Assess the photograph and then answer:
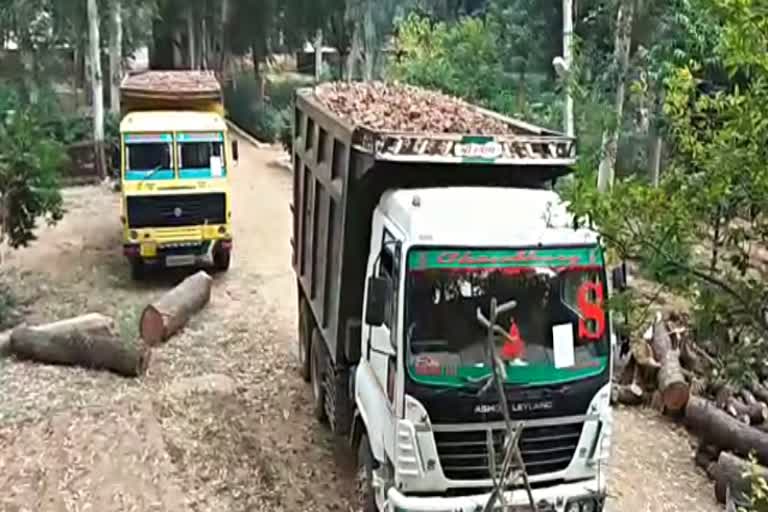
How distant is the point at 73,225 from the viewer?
20047 mm

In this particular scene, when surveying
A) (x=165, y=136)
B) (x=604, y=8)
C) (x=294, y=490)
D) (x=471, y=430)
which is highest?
(x=604, y=8)

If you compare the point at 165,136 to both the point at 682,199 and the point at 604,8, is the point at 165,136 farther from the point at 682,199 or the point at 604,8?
the point at 682,199

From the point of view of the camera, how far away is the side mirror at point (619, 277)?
6036 mm

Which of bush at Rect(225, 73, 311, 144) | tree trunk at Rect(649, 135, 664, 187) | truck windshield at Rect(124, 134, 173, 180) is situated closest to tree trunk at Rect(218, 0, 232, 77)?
bush at Rect(225, 73, 311, 144)

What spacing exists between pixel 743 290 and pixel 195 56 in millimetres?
34146

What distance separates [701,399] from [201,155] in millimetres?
8851

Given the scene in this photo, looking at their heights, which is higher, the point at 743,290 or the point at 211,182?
the point at 743,290

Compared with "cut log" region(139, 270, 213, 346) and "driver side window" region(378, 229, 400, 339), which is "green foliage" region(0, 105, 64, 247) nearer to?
"cut log" region(139, 270, 213, 346)

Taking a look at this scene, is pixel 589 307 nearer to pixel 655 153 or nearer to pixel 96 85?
pixel 655 153

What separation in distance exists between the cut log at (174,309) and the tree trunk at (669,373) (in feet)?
21.6

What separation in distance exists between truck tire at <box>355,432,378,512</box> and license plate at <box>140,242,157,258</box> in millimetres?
8117

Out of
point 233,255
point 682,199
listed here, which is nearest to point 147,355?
point 233,255

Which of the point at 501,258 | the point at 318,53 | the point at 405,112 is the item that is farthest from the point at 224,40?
the point at 501,258

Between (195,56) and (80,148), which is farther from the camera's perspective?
(195,56)
